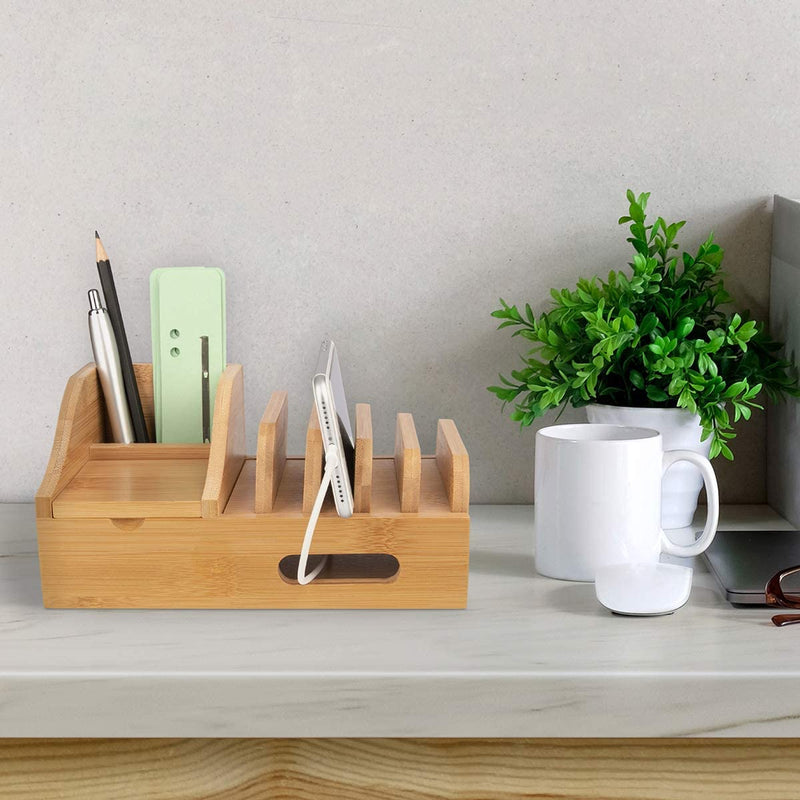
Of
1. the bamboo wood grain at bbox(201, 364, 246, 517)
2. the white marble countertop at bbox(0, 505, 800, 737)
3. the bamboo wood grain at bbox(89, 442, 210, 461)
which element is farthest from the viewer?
the bamboo wood grain at bbox(89, 442, 210, 461)

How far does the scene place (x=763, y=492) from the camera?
0.95 metres

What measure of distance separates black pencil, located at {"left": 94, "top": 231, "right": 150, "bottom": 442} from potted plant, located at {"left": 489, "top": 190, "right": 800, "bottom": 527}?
320mm

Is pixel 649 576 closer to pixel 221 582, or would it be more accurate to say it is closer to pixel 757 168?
pixel 221 582

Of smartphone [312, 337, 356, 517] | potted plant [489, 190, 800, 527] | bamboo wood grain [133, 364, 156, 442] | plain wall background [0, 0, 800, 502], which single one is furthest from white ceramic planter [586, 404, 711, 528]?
bamboo wood grain [133, 364, 156, 442]

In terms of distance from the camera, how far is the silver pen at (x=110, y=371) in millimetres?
791

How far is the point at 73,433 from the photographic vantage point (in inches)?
28.1

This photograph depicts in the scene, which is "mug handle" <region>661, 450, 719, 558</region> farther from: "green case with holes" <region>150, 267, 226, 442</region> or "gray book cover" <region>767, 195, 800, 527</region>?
"green case with holes" <region>150, 267, 226, 442</region>

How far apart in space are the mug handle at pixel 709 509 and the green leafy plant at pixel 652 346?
0.07m

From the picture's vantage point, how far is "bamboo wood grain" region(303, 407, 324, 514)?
0.65m

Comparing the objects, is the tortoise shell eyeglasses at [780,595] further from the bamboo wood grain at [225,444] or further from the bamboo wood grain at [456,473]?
the bamboo wood grain at [225,444]

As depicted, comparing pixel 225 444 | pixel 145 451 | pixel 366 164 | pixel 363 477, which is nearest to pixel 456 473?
pixel 363 477

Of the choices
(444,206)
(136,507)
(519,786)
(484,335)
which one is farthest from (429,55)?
(519,786)

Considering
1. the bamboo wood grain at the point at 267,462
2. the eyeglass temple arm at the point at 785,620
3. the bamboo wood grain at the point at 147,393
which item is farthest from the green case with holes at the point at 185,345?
the eyeglass temple arm at the point at 785,620

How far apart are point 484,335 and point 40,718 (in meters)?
0.55
